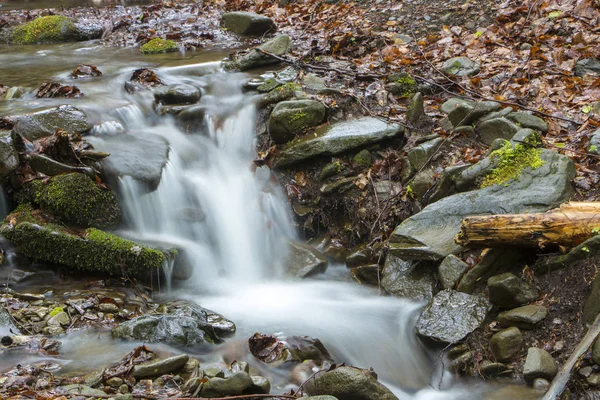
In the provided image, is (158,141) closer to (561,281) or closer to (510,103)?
(510,103)

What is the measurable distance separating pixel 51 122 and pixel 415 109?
4207 mm

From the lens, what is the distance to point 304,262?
613 cm

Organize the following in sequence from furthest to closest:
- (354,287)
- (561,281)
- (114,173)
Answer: (114,173)
(354,287)
(561,281)

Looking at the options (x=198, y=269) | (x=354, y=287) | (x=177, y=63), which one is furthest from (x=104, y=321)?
(x=177, y=63)

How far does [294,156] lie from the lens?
6.57 meters

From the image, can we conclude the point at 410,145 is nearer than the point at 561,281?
No

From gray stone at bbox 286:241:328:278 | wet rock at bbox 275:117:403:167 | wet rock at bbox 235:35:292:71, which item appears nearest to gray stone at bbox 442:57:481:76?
wet rock at bbox 275:117:403:167

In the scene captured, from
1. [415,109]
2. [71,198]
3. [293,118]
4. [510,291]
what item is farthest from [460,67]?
[71,198]

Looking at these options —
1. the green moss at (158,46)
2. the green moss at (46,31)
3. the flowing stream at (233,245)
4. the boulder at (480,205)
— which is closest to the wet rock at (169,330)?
the flowing stream at (233,245)

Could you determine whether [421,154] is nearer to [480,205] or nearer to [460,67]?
[480,205]

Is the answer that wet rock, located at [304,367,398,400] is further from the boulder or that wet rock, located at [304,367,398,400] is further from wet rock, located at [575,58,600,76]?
wet rock, located at [575,58,600,76]

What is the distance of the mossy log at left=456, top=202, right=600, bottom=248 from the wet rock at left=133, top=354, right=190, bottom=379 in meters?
2.39

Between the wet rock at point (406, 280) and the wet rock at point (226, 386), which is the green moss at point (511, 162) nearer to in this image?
the wet rock at point (406, 280)

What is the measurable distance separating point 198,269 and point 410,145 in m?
2.68
